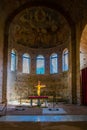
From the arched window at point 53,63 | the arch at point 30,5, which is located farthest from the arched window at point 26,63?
the arch at point 30,5

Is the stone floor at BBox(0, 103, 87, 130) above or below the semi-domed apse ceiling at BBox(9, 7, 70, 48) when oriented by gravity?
below

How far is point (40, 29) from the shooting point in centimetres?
2222

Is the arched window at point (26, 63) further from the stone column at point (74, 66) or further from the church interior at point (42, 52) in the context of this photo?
the stone column at point (74, 66)

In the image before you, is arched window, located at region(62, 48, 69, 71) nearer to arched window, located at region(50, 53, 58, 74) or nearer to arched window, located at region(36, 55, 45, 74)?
arched window, located at region(50, 53, 58, 74)

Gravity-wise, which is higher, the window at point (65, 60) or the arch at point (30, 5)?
the arch at point (30, 5)

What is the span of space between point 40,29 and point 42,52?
235 cm

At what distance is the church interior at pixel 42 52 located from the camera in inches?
666

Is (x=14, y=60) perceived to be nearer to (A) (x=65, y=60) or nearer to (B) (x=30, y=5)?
(A) (x=65, y=60)

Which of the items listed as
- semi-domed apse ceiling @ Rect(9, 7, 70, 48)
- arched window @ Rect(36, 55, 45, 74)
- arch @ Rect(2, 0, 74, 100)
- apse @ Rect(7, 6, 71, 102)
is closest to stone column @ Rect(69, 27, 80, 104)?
arch @ Rect(2, 0, 74, 100)

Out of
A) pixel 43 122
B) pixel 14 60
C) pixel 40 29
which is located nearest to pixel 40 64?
pixel 14 60

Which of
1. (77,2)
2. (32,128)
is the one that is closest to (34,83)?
(77,2)

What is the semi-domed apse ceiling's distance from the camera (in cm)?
2108

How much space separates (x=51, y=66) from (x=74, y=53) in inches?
215

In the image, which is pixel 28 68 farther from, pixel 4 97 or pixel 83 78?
pixel 83 78
